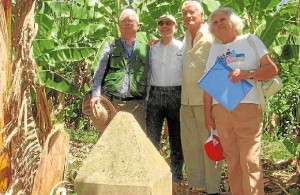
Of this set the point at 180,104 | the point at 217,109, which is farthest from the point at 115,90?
the point at 217,109

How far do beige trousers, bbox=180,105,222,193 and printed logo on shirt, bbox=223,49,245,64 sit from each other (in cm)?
78

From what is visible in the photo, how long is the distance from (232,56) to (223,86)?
22cm

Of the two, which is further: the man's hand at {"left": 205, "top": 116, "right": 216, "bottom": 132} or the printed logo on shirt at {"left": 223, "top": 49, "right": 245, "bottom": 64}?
the man's hand at {"left": 205, "top": 116, "right": 216, "bottom": 132}

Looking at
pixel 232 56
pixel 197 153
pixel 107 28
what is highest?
pixel 107 28

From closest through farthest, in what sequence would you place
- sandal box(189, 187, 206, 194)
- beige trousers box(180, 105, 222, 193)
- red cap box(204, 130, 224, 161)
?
red cap box(204, 130, 224, 161)
beige trousers box(180, 105, 222, 193)
sandal box(189, 187, 206, 194)

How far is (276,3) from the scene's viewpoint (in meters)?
5.73

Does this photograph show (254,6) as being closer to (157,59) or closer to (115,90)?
(157,59)

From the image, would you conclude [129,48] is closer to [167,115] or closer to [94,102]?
[94,102]

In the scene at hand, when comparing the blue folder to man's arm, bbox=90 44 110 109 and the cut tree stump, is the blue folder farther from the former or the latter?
the cut tree stump

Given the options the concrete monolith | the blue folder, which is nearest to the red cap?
the blue folder

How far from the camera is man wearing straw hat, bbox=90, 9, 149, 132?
4.37 meters

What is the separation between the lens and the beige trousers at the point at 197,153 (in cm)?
451

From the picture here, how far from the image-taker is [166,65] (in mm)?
4527

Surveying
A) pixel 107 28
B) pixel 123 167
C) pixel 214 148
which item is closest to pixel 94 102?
pixel 214 148
